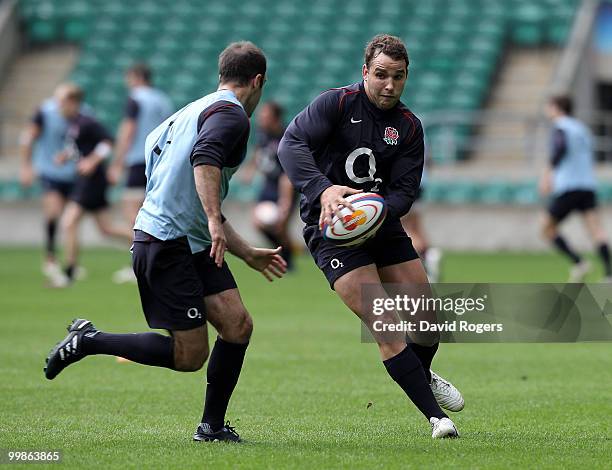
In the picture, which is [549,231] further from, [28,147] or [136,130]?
[28,147]

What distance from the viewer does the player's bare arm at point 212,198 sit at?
6.15 m

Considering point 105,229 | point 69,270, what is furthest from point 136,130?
point 69,270

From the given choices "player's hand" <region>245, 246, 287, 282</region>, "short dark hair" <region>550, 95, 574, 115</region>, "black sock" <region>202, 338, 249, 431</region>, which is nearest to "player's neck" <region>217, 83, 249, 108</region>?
"player's hand" <region>245, 246, 287, 282</region>

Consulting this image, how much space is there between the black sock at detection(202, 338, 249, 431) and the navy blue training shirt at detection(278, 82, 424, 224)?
2.91 ft

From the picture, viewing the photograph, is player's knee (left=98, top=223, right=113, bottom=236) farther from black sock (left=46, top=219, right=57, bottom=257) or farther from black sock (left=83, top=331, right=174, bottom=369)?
black sock (left=83, top=331, right=174, bottom=369)

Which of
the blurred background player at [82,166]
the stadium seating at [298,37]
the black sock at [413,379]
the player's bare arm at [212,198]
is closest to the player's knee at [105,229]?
the blurred background player at [82,166]

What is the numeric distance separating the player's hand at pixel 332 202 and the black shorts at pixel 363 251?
0.97ft

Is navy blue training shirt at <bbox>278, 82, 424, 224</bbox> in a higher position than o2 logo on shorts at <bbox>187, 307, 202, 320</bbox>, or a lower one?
higher

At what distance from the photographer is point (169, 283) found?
644 centimetres

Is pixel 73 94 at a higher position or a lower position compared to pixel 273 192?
higher

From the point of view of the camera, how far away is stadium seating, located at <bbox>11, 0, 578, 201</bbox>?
25.1 meters

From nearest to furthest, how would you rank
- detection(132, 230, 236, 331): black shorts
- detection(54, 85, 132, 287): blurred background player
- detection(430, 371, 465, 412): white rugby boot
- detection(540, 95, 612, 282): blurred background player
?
detection(132, 230, 236, 331): black shorts
detection(430, 371, 465, 412): white rugby boot
detection(54, 85, 132, 287): blurred background player
detection(540, 95, 612, 282): blurred background player

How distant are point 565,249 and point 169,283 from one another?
418 inches

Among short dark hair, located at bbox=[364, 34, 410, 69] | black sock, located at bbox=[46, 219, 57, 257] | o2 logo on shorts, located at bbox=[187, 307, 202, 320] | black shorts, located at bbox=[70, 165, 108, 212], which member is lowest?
black sock, located at bbox=[46, 219, 57, 257]
